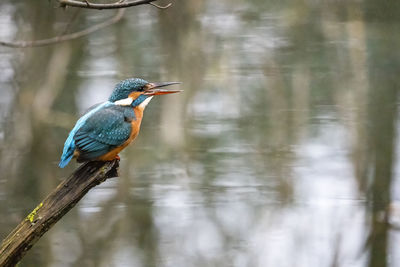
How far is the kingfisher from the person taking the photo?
3087 millimetres

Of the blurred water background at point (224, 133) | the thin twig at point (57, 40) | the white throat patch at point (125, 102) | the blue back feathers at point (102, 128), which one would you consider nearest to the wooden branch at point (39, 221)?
the blue back feathers at point (102, 128)

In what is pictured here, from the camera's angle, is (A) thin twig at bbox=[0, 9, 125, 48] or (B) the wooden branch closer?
(B) the wooden branch

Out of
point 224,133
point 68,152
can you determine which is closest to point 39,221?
point 68,152

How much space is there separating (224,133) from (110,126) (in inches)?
152

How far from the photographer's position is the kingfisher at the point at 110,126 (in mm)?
3087

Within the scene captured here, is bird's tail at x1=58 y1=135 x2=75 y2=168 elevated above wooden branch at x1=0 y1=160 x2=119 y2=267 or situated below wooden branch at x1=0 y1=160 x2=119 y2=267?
above

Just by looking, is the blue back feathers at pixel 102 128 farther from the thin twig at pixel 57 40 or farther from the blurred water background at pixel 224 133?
the blurred water background at pixel 224 133

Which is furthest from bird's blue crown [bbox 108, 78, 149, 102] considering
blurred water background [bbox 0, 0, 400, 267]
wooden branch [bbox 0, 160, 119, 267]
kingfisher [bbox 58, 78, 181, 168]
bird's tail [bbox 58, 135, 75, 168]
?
blurred water background [bbox 0, 0, 400, 267]

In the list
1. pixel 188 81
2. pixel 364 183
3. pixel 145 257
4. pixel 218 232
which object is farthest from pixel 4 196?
pixel 364 183

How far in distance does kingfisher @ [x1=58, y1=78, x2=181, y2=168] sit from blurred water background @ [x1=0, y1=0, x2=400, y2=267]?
2.30m

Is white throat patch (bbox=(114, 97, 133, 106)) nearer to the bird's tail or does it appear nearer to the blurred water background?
the bird's tail

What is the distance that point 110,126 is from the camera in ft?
10.5

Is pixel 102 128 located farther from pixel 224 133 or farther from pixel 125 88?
pixel 224 133

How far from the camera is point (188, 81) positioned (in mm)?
7922
